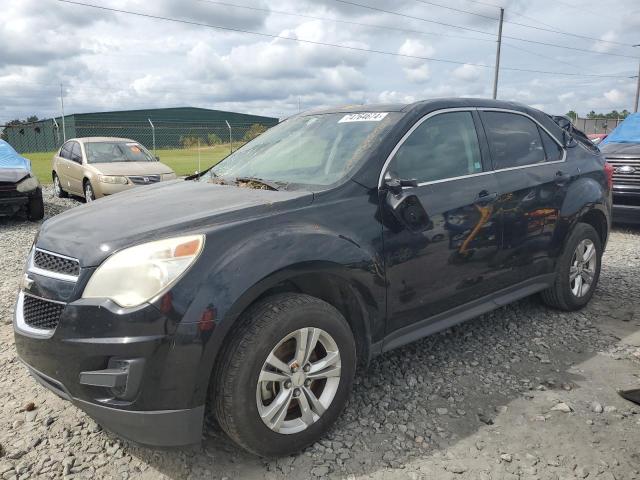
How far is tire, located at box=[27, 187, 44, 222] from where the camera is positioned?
30.6 ft

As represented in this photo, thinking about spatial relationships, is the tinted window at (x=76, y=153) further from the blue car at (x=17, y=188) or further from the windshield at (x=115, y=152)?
the blue car at (x=17, y=188)

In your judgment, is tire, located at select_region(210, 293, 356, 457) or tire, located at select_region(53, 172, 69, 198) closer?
tire, located at select_region(210, 293, 356, 457)

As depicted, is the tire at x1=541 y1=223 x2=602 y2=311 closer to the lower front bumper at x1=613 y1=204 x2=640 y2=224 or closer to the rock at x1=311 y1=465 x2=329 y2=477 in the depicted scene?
the rock at x1=311 y1=465 x2=329 y2=477

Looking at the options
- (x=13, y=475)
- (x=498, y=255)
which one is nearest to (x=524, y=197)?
(x=498, y=255)

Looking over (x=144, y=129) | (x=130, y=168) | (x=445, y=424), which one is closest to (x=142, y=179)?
(x=130, y=168)

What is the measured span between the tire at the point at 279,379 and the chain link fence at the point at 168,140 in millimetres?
18168

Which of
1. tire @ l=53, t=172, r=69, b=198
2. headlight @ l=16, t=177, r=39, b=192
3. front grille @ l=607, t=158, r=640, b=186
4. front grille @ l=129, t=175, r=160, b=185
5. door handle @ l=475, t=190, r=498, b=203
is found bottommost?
tire @ l=53, t=172, r=69, b=198

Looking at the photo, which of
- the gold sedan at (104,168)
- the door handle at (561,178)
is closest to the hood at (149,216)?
the door handle at (561,178)

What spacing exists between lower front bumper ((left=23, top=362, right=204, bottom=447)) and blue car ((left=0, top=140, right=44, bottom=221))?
310 inches

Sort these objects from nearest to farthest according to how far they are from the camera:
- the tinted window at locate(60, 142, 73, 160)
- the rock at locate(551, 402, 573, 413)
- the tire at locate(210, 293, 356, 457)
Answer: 1. the tire at locate(210, 293, 356, 457)
2. the rock at locate(551, 402, 573, 413)
3. the tinted window at locate(60, 142, 73, 160)

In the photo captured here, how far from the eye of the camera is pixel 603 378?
136 inches

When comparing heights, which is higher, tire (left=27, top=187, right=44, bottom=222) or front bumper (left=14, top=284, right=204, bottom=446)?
front bumper (left=14, top=284, right=204, bottom=446)

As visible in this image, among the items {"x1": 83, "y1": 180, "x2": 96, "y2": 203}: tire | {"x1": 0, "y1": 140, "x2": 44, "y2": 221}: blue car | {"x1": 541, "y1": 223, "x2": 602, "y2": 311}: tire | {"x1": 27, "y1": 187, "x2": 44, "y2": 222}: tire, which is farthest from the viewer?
{"x1": 83, "y1": 180, "x2": 96, "y2": 203}: tire

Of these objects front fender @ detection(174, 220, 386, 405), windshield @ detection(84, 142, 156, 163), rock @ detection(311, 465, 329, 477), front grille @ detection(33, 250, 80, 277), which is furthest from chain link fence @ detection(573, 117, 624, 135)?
front grille @ detection(33, 250, 80, 277)
